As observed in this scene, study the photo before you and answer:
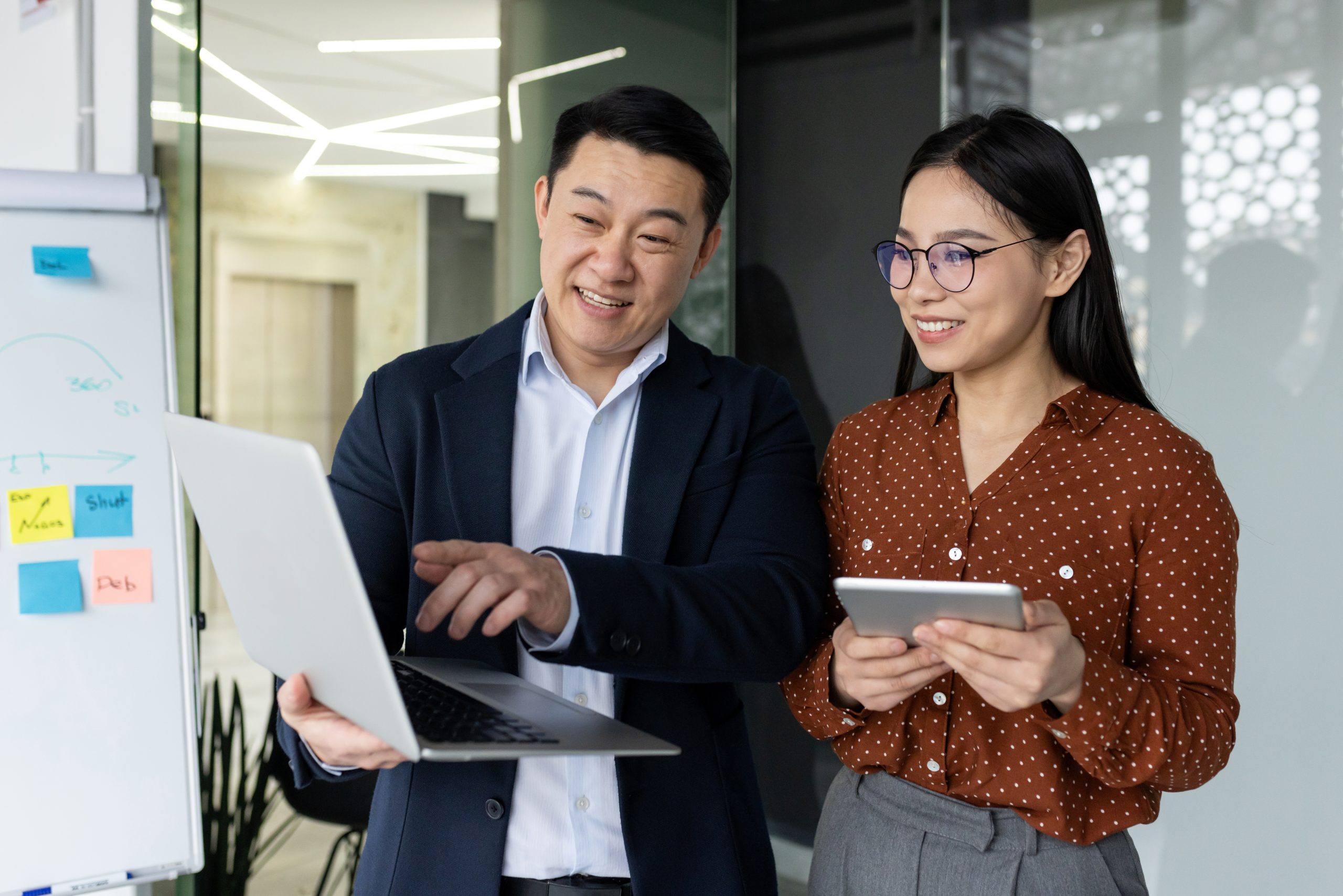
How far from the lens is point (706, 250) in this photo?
59.4 inches

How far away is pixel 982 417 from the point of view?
138 centimetres

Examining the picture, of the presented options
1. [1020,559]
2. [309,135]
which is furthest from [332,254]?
[1020,559]

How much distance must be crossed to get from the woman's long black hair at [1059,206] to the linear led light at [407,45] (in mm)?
3654

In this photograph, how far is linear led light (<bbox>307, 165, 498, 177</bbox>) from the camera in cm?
523

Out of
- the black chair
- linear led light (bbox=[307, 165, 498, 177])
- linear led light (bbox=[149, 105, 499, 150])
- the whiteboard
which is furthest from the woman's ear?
linear led light (bbox=[307, 165, 498, 177])

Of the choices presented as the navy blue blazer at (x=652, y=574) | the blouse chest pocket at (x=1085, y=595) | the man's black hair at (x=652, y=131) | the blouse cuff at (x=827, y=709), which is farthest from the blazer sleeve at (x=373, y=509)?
the blouse chest pocket at (x=1085, y=595)

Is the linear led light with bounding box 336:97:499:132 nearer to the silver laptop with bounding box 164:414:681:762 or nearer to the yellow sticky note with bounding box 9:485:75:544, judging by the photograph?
the yellow sticky note with bounding box 9:485:75:544

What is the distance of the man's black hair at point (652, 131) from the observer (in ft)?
4.53

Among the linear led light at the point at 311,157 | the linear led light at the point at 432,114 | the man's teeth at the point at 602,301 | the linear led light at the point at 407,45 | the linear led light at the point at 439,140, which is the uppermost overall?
the linear led light at the point at 407,45

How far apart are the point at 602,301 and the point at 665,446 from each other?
0.66ft

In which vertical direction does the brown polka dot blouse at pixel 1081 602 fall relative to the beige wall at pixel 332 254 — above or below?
below

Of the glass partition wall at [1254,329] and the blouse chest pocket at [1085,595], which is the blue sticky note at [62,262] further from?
the glass partition wall at [1254,329]

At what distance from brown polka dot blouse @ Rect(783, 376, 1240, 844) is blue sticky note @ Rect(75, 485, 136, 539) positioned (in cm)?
131

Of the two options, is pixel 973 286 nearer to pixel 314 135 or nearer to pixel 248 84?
pixel 248 84
